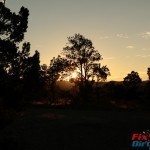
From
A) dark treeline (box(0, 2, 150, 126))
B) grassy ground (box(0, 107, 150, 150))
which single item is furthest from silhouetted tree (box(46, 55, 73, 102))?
grassy ground (box(0, 107, 150, 150))

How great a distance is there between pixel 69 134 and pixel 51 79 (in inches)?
2452

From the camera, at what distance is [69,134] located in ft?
108

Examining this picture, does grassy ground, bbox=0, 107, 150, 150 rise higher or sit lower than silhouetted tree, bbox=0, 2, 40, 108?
lower

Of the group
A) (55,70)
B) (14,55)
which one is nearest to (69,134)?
(14,55)

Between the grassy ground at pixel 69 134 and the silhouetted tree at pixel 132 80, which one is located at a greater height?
the silhouetted tree at pixel 132 80

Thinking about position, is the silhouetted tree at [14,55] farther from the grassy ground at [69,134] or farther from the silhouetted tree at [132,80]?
the silhouetted tree at [132,80]

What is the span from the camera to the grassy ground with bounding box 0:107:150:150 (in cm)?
2786

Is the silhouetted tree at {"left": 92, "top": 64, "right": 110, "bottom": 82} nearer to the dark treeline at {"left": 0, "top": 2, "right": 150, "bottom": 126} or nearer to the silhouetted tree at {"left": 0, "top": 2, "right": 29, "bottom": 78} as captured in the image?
the dark treeline at {"left": 0, "top": 2, "right": 150, "bottom": 126}

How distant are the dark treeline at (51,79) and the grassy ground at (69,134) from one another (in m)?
2.72

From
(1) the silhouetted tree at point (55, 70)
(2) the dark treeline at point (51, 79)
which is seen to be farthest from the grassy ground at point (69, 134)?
(1) the silhouetted tree at point (55, 70)

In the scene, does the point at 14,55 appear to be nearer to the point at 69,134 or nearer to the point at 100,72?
the point at 69,134

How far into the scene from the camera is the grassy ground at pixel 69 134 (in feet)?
91.4

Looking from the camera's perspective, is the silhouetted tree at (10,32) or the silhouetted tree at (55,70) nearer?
the silhouetted tree at (10,32)

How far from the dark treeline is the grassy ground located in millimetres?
2724
